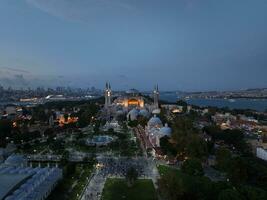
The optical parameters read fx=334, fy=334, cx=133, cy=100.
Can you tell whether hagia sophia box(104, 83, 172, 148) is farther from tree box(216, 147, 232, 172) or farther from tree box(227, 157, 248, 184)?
tree box(227, 157, 248, 184)

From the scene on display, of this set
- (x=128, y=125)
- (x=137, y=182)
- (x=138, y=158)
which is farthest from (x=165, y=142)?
(x=128, y=125)

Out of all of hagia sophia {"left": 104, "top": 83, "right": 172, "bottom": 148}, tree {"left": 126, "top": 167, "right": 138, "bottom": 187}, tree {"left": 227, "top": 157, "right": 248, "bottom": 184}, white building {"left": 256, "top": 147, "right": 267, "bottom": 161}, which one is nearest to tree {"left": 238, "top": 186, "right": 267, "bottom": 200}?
tree {"left": 227, "top": 157, "right": 248, "bottom": 184}

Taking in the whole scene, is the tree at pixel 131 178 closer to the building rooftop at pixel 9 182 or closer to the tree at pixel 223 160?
the tree at pixel 223 160

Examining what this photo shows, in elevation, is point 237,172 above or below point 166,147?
above

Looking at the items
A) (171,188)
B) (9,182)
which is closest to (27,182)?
(9,182)

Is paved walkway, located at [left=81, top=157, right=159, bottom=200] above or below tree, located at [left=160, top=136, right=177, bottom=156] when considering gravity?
below

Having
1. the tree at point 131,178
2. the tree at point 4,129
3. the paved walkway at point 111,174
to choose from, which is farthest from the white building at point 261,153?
the tree at point 4,129

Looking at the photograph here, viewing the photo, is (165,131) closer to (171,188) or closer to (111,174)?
(111,174)

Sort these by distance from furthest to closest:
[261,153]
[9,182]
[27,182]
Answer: [261,153] → [27,182] → [9,182]
